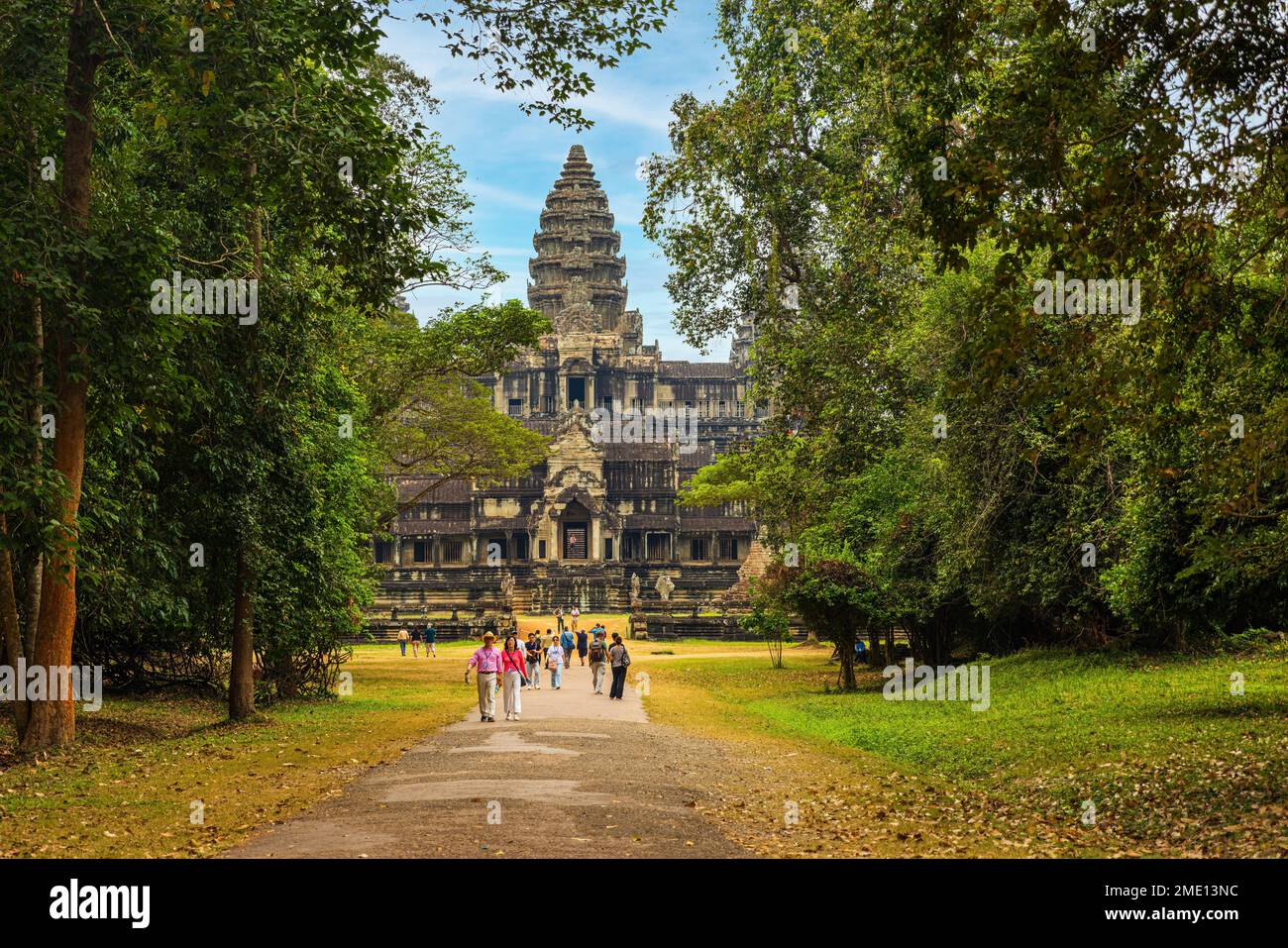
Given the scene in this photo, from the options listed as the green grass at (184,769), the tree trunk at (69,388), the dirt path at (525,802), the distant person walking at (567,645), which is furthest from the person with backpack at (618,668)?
the distant person walking at (567,645)

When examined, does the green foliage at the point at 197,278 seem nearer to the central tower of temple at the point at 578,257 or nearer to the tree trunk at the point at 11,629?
the tree trunk at the point at 11,629

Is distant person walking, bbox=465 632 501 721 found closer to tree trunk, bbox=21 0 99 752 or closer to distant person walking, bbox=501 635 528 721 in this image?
distant person walking, bbox=501 635 528 721

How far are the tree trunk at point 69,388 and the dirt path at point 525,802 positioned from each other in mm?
4198

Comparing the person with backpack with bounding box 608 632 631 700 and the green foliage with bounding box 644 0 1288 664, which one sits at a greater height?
the green foliage with bounding box 644 0 1288 664

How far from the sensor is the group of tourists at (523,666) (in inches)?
859

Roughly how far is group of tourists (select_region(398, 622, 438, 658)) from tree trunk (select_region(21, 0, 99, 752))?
2883cm

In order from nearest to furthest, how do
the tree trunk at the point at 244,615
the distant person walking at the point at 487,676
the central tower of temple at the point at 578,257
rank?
the tree trunk at the point at 244,615 → the distant person walking at the point at 487,676 → the central tower of temple at the point at 578,257

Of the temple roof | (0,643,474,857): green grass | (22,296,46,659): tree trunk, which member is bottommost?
(0,643,474,857): green grass

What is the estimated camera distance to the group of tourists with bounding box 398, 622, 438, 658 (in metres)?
46.1

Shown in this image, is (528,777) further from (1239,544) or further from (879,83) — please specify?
(879,83)

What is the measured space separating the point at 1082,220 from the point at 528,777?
26.4 ft

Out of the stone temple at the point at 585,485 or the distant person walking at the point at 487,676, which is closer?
the distant person walking at the point at 487,676

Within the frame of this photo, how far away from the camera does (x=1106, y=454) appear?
922 inches

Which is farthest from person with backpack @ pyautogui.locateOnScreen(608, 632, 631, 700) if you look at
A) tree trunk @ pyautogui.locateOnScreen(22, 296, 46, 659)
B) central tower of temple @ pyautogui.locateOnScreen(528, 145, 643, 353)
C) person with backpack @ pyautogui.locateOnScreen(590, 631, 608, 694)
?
central tower of temple @ pyautogui.locateOnScreen(528, 145, 643, 353)
